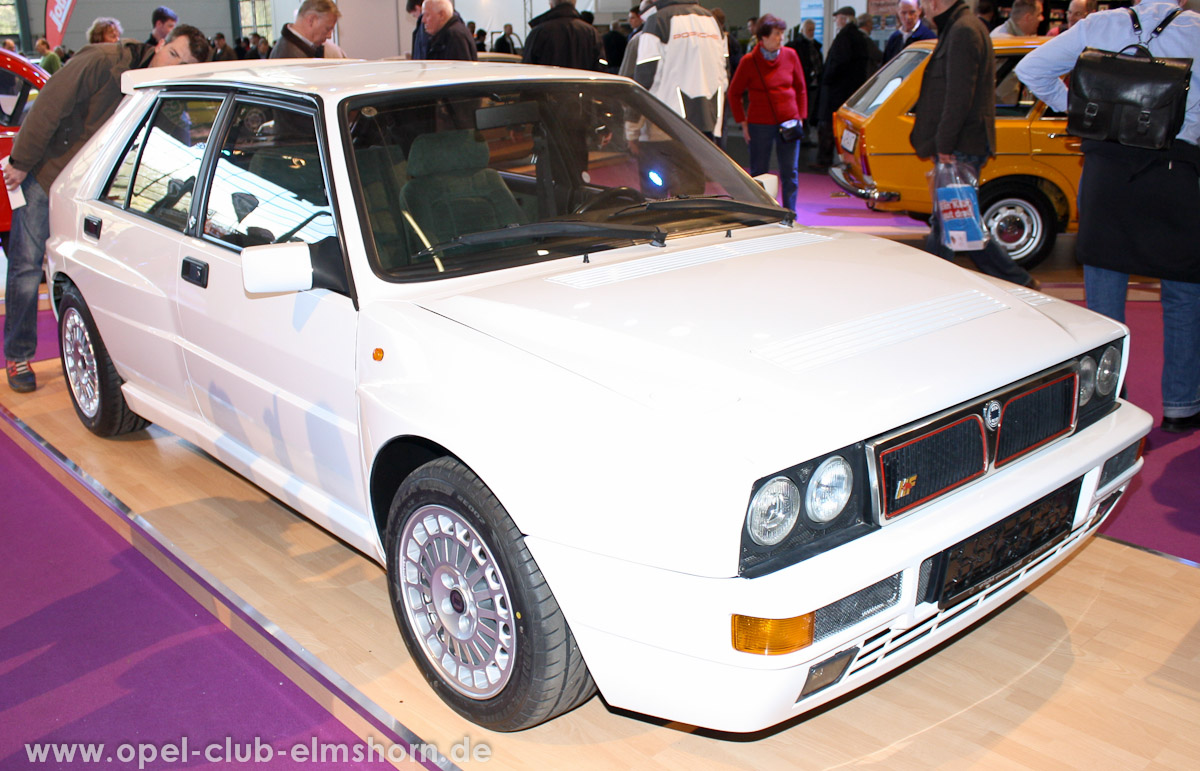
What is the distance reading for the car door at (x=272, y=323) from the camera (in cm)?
274

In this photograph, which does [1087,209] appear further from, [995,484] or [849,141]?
[849,141]

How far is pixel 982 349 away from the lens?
235 cm

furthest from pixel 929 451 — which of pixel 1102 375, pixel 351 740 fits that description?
pixel 351 740

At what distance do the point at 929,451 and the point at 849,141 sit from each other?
6.01 meters

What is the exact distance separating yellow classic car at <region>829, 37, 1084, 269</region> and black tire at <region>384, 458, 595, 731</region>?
5831 millimetres

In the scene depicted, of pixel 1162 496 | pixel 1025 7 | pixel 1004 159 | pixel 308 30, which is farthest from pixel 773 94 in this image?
pixel 1162 496

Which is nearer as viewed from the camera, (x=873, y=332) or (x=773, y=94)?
(x=873, y=332)

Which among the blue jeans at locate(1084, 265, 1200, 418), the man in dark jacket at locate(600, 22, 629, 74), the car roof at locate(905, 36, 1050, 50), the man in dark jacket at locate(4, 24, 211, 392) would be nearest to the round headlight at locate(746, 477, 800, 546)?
the blue jeans at locate(1084, 265, 1200, 418)

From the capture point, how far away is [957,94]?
5.41m

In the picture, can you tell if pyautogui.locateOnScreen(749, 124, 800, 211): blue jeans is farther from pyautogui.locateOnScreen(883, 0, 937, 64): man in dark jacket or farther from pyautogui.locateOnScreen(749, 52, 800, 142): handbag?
pyautogui.locateOnScreen(883, 0, 937, 64): man in dark jacket

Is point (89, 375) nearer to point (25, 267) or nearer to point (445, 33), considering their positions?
point (25, 267)

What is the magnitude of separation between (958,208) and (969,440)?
3666 millimetres

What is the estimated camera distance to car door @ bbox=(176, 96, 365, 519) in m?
2.74

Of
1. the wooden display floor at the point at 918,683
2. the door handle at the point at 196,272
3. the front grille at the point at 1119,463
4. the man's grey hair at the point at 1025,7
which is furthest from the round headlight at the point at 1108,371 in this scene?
the man's grey hair at the point at 1025,7
